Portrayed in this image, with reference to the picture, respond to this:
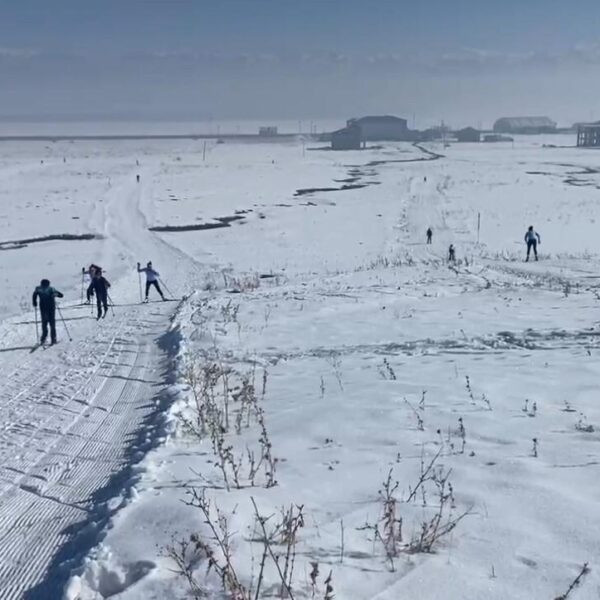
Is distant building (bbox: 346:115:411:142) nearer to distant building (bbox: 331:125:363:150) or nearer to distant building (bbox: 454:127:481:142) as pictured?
distant building (bbox: 454:127:481:142)

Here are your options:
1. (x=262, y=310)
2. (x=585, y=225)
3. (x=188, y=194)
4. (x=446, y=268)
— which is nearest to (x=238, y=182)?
(x=188, y=194)

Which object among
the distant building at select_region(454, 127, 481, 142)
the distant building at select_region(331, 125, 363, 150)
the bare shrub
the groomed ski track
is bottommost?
the groomed ski track

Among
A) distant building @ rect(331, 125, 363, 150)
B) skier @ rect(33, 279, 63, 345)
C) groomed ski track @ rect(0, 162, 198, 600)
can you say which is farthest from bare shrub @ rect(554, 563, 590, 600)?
distant building @ rect(331, 125, 363, 150)

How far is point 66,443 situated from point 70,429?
562mm

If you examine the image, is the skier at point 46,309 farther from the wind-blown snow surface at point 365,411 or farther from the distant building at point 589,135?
the distant building at point 589,135

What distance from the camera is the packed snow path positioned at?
6.13m

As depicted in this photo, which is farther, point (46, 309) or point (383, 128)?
point (383, 128)

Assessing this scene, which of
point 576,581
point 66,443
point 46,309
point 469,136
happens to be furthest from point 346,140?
point 576,581

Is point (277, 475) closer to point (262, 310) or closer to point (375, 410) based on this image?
point (375, 410)

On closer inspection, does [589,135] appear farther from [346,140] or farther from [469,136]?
[346,140]

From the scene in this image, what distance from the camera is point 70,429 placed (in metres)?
9.48

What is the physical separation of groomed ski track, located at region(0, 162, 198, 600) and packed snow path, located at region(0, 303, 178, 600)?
1 centimetres

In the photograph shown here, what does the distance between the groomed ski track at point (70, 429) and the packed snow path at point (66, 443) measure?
0.04 ft

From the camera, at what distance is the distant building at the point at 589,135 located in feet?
471
